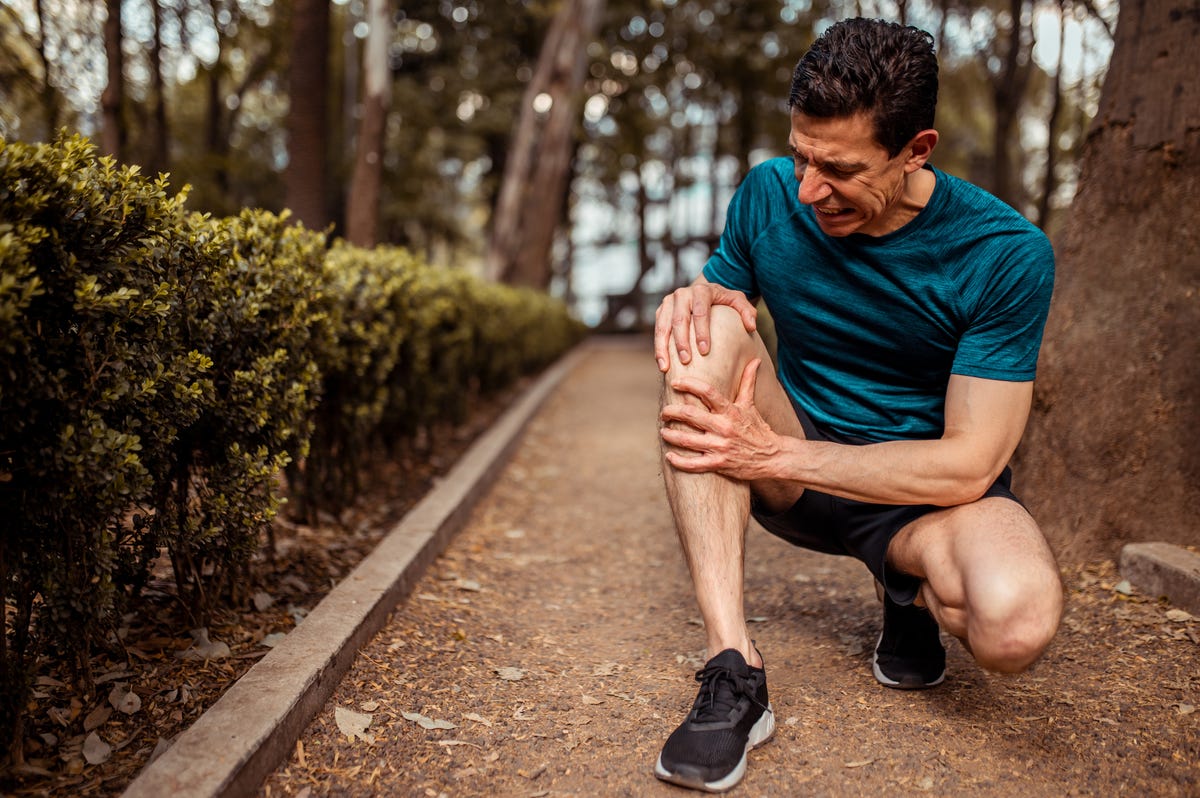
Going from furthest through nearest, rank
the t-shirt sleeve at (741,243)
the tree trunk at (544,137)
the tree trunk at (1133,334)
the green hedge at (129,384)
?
1. the tree trunk at (544,137)
2. the tree trunk at (1133,334)
3. the t-shirt sleeve at (741,243)
4. the green hedge at (129,384)

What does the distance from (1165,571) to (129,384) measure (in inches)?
126

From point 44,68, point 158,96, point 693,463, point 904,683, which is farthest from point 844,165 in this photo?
point 158,96

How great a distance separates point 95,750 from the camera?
2.09 m

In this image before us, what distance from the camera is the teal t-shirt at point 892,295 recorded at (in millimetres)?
2309

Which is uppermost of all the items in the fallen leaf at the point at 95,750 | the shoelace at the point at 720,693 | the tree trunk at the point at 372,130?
the tree trunk at the point at 372,130

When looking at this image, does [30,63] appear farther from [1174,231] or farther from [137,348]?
[1174,231]

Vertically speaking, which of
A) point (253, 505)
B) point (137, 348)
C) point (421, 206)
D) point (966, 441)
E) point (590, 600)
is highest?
point (421, 206)

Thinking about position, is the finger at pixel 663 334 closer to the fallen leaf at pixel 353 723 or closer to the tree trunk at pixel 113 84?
the fallen leaf at pixel 353 723

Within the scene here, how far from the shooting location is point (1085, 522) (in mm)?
3414

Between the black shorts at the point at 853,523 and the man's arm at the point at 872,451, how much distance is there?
112 mm

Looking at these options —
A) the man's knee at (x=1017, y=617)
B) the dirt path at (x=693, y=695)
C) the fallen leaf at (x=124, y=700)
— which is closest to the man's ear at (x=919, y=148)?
the man's knee at (x=1017, y=617)

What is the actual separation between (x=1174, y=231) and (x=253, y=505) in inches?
133

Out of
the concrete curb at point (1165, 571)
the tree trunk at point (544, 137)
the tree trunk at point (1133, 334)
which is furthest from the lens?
the tree trunk at point (544, 137)

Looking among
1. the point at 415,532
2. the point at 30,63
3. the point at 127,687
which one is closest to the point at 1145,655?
the point at 415,532
